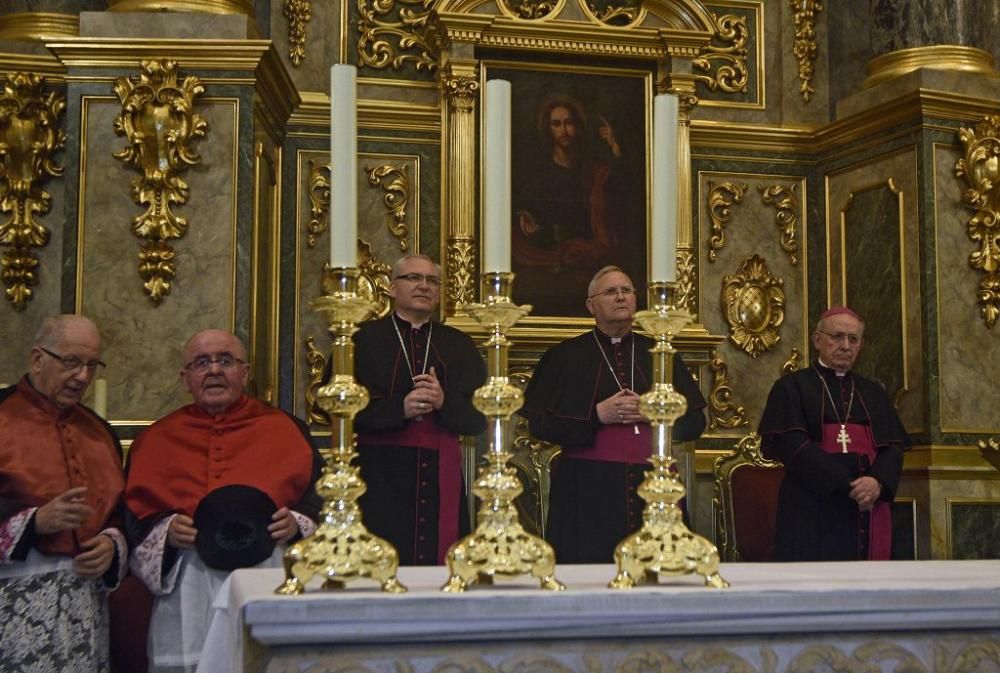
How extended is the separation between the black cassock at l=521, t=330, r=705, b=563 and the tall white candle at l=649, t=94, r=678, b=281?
307cm

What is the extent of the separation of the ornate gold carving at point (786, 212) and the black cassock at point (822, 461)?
2.50 metres

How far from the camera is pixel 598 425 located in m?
5.74

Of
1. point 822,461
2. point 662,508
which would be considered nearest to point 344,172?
point 662,508

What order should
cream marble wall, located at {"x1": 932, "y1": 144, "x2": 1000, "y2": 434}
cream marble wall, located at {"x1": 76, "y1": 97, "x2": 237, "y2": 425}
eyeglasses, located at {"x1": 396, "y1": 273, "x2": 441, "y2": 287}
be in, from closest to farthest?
eyeglasses, located at {"x1": 396, "y1": 273, "x2": 441, "y2": 287} < cream marble wall, located at {"x1": 76, "y1": 97, "x2": 237, "y2": 425} < cream marble wall, located at {"x1": 932, "y1": 144, "x2": 1000, "y2": 434}

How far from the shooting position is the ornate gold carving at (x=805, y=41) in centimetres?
897

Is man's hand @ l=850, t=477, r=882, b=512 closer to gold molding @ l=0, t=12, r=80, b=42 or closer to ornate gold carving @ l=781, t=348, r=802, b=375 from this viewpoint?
ornate gold carving @ l=781, t=348, r=802, b=375

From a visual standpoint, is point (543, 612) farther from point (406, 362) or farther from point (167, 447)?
point (406, 362)

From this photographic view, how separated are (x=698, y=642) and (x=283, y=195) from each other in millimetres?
5982

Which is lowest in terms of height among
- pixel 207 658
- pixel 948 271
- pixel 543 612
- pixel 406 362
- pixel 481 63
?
pixel 207 658

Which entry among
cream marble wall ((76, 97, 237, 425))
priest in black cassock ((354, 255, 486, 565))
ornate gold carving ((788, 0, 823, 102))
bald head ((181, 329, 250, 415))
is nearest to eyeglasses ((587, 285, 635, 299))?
priest in black cassock ((354, 255, 486, 565))

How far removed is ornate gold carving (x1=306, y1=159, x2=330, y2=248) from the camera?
8055 millimetres

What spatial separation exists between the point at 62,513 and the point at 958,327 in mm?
5404

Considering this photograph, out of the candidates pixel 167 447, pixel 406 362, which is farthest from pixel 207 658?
pixel 406 362

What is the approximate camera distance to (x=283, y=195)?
801 centimetres
